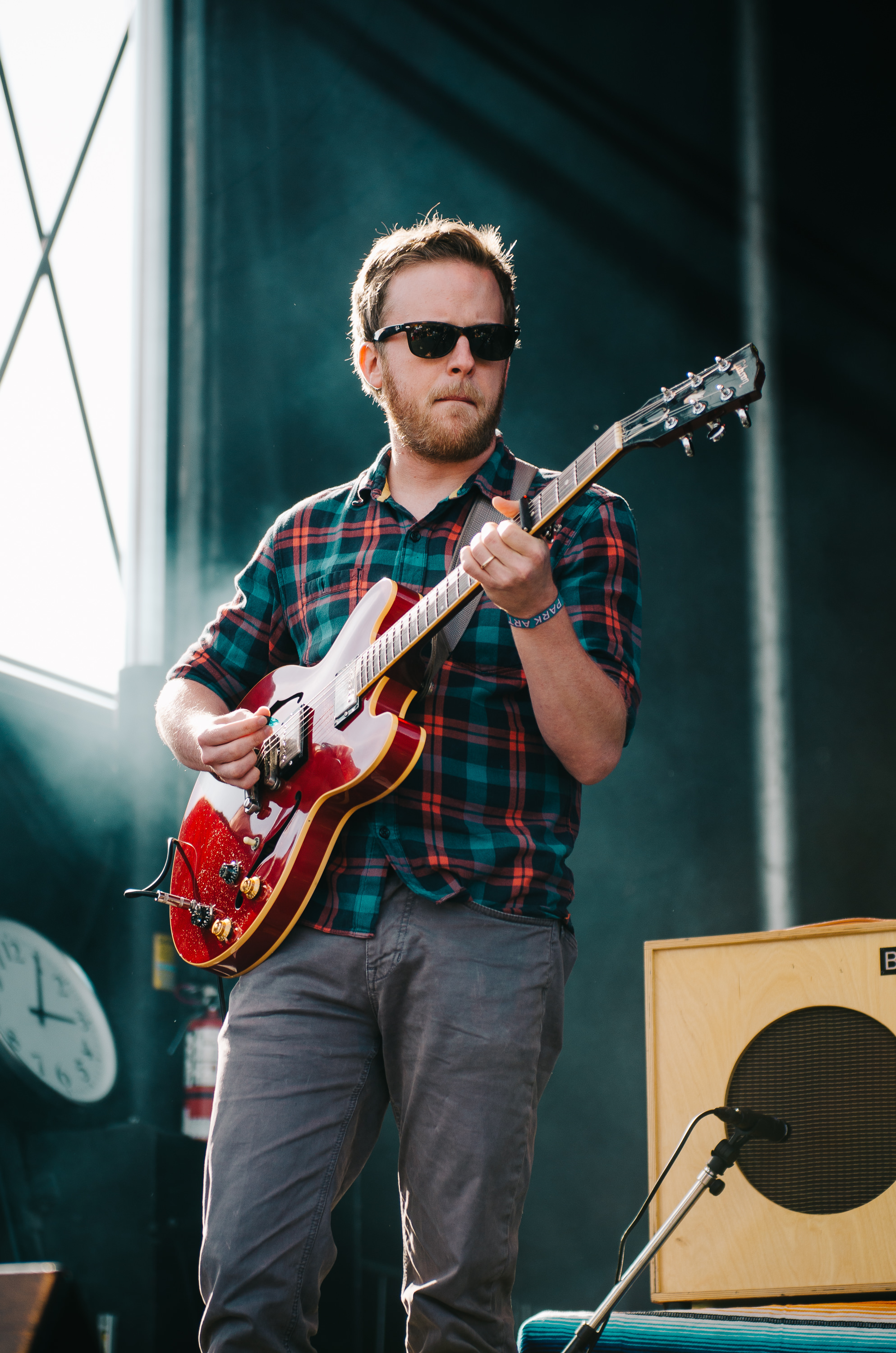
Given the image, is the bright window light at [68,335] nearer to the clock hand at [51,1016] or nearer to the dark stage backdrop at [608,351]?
the dark stage backdrop at [608,351]

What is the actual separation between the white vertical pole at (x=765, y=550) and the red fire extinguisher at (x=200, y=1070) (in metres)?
1.37

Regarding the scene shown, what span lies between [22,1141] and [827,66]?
3.12m

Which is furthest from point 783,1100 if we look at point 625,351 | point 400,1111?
point 625,351

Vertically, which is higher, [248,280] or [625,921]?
[248,280]

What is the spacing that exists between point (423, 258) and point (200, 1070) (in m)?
2.01

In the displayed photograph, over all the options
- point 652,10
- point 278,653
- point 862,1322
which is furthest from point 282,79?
point 862,1322

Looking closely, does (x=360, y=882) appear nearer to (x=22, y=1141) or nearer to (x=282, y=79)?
(x=22, y=1141)

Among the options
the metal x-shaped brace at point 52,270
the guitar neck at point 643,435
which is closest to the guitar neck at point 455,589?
the guitar neck at point 643,435

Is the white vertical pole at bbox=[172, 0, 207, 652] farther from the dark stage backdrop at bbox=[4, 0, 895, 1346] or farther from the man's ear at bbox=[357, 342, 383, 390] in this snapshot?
the man's ear at bbox=[357, 342, 383, 390]

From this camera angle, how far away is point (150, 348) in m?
3.51

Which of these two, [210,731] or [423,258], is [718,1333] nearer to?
[210,731]

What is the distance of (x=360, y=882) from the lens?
1.54 metres

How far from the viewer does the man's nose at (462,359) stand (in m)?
1.74

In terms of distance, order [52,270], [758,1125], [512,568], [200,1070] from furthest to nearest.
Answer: [52,270] < [200,1070] < [758,1125] < [512,568]
